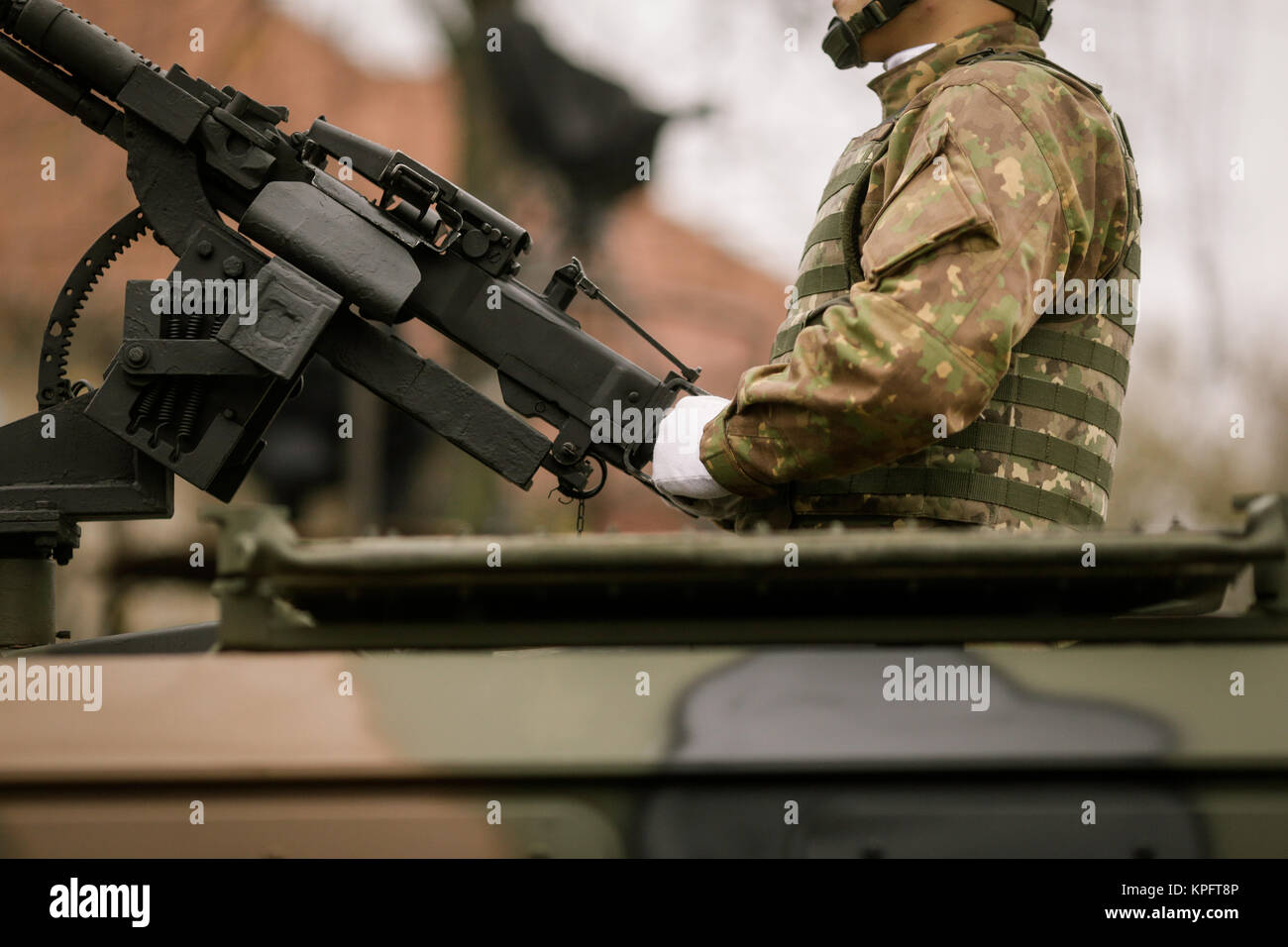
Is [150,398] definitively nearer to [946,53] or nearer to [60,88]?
[60,88]

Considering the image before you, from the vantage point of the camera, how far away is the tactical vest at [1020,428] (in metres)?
1.95

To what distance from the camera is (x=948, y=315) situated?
67.7 inches

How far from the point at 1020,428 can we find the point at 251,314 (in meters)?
1.33

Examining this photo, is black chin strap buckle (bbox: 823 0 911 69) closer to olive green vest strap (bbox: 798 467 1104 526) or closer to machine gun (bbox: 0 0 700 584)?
machine gun (bbox: 0 0 700 584)

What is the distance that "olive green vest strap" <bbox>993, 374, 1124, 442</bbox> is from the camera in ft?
6.44

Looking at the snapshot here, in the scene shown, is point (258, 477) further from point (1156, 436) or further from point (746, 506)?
point (1156, 436)

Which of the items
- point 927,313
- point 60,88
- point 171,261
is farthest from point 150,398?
point 171,261

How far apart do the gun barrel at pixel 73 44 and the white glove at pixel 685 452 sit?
4.01 feet

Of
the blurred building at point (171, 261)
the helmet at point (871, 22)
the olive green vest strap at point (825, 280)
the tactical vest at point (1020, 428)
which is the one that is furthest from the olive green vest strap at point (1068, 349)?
the blurred building at point (171, 261)

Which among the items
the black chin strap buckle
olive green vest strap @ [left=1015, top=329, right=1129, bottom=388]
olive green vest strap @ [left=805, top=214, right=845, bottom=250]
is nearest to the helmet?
the black chin strap buckle

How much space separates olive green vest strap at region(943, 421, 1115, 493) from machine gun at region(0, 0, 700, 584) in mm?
616

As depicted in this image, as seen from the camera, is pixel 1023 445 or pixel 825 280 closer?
pixel 1023 445

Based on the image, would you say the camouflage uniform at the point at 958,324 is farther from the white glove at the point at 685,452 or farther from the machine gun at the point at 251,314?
the machine gun at the point at 251,314
